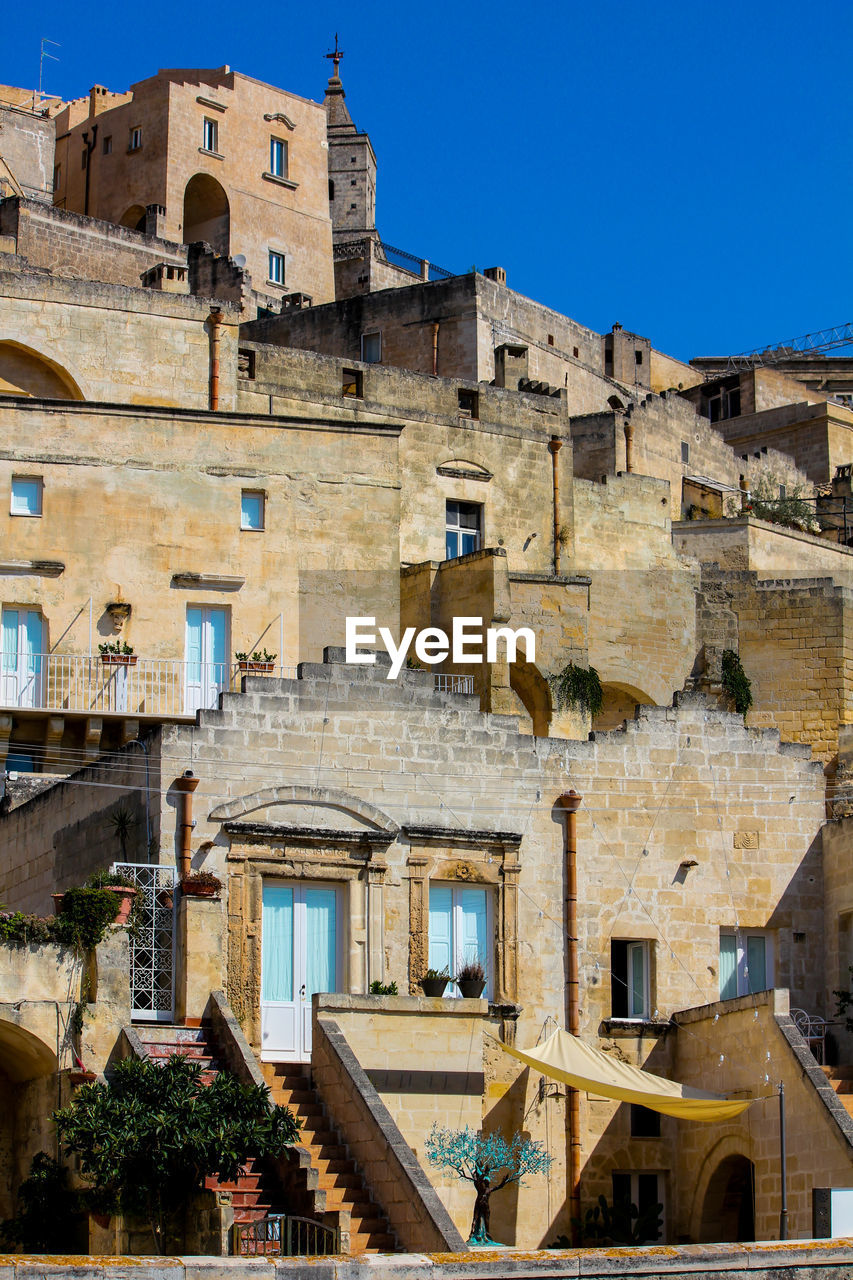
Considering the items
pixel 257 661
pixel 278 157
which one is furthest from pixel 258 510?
pixel 278 157

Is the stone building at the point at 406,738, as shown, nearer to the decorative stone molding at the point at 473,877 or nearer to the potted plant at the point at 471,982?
the decorative stone molding at the point at 473,877

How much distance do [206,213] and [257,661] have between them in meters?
29.5

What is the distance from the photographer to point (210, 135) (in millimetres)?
58938

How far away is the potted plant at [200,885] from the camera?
24.1m

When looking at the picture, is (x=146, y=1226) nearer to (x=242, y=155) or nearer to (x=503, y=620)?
(x=503, y=620)

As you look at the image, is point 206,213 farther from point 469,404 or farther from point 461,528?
point 461,528

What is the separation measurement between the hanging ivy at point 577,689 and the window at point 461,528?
3825mm

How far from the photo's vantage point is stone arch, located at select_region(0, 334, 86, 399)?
1428 inches

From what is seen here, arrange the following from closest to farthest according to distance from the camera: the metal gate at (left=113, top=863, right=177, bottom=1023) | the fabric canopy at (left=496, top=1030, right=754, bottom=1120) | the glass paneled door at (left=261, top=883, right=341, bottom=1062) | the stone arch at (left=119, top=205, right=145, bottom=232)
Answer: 1. the metal gate at (left=113, top=863, right=177, bottom=1023)
2. the fabric canopy at (left=496, top=1030, right=754, bottom=1120)
3. the glass paneled door at (left=261, top=883, right=341, bottom=1062)
4. the stone arch at (left=119, top=205, right=145, bottom=232)

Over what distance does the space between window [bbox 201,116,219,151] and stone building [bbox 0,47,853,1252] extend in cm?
971

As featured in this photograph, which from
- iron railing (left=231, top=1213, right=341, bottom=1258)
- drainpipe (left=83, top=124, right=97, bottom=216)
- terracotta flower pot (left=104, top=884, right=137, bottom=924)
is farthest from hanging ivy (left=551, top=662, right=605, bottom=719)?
drainpipe (left=83, top=124, right=97, bottom=216)

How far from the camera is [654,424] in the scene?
47.7 m

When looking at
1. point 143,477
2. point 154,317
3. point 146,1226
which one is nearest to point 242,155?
point 154,317

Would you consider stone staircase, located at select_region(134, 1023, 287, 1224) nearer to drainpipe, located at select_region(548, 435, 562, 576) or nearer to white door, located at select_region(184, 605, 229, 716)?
white door, located at select_region(184, 605, 229, 716)
